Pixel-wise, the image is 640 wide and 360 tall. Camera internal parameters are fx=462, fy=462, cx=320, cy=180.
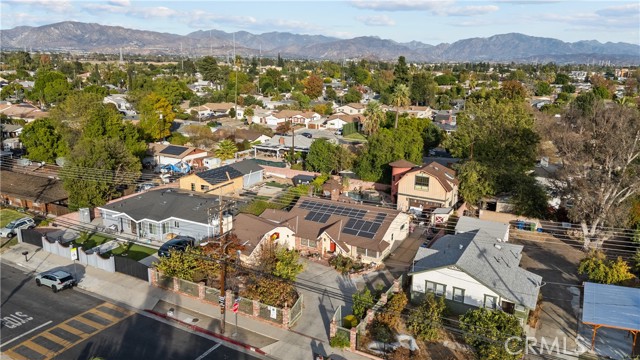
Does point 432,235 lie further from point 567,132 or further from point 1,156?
point 1,156

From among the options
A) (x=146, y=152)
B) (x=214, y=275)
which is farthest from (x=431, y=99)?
(x=214, y=275)

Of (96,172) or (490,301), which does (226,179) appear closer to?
(96,172)

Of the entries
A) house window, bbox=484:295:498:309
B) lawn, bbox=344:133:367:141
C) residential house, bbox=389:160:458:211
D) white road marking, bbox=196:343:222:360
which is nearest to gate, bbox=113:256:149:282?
white road marking, bbox=196:343:222:360

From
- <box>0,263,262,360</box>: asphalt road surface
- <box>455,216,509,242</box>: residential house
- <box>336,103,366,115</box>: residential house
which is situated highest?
<box>336,103,366,115</box>: residential house

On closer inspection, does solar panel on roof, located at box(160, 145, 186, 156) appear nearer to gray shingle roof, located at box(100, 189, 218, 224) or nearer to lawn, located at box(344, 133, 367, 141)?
gray shingle roof, located at box(100, 189, 218, 224)

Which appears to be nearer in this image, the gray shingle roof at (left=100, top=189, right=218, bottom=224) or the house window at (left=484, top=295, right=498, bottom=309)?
the house window at (left=484, top=295, right=498, bottom=309)

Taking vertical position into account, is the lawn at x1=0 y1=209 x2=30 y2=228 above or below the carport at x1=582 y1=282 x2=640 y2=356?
below

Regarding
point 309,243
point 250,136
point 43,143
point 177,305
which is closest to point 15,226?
point 43,143
